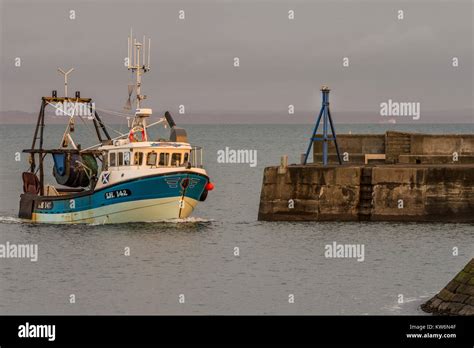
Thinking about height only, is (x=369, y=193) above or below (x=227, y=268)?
above

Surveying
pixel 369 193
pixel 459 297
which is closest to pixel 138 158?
pixel 369 193

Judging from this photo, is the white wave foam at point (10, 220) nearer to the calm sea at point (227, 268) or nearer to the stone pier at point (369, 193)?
the calm sea at point (227, 268)

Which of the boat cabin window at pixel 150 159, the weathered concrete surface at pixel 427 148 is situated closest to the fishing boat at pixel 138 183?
the boat cabin window at pixel 150 159

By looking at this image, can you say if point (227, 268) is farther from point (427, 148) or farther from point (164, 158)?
point (427, 148)

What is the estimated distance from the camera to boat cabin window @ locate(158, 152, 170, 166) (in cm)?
5641

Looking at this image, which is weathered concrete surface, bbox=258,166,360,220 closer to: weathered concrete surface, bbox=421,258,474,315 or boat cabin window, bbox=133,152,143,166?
boat cabin window, bbox=133,152,143,166

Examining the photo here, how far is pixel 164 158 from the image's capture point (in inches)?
2226

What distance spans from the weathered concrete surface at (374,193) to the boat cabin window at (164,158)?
194 inches

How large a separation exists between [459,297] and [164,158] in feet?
89.6

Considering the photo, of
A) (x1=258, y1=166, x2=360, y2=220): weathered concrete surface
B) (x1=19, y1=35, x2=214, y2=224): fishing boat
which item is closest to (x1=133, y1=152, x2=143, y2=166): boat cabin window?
(x1=19, y1=35, x2=214, y2=224): fishing boat

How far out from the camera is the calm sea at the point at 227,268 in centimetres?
3753

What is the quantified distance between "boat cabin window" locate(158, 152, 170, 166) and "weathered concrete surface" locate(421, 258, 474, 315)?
25.7 m
